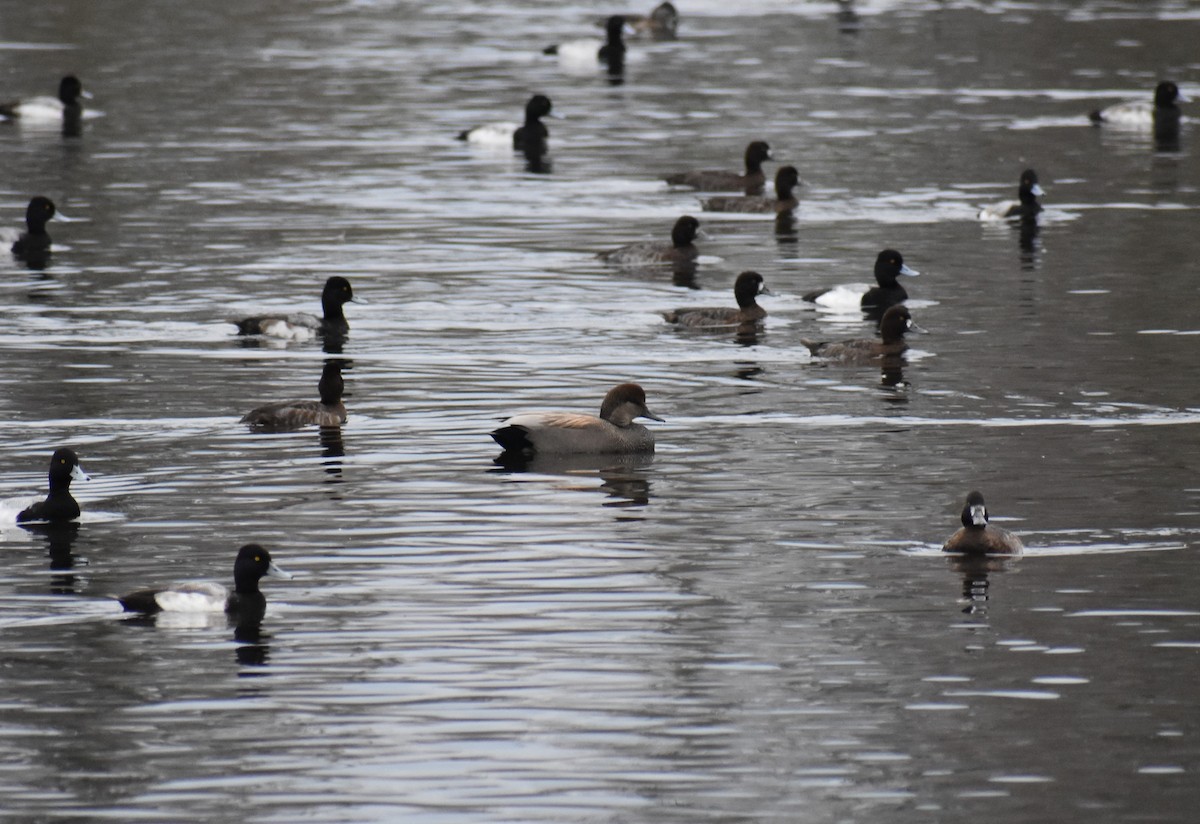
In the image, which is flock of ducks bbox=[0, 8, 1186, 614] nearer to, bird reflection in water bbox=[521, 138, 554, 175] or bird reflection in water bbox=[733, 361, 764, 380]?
bird reflection in water bbox=[521, 138, 554, 175]

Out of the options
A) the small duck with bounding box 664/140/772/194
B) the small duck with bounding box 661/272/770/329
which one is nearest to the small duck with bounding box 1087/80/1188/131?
the small duck with bounding box 664/140/772/194

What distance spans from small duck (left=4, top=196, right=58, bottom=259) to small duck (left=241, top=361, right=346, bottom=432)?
41.3 feet

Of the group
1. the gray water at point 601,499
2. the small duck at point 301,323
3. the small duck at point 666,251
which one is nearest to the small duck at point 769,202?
the gray water at point 601,499

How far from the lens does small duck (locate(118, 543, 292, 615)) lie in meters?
15.3

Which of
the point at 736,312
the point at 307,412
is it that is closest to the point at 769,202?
the point at 736,312

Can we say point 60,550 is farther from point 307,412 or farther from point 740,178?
point 740,178

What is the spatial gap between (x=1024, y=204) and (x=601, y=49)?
2842cm

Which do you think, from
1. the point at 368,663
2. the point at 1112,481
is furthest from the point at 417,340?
the point at 368,663

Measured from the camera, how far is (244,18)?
74.1 meters

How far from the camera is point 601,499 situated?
1916cm

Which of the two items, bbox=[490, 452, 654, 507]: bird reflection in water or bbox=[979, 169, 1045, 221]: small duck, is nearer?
bbox=[490, 452, 654, 507]: bird reflection in water

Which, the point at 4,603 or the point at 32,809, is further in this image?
the point at 4,603

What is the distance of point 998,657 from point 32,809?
19.6ft

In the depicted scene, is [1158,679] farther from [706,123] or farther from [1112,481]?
[706,123]
